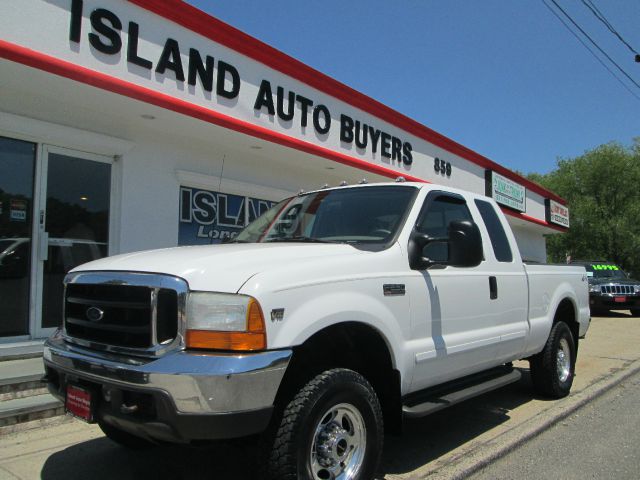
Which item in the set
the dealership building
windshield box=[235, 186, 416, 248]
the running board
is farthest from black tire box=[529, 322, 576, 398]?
the dealership building

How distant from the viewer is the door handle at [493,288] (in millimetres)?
4391

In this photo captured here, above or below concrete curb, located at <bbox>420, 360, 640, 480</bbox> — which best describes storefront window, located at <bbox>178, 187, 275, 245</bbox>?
above

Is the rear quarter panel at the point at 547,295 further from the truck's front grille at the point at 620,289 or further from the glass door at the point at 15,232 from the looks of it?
the truck's front grille at the point at 620,289

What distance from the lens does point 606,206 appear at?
32.2 meters

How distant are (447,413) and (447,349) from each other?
1819 mm

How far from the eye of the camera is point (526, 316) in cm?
500

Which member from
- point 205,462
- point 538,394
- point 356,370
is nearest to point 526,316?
point 538,394

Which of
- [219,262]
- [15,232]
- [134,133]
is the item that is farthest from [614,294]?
[219,262]

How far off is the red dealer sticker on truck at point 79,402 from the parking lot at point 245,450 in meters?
0.76

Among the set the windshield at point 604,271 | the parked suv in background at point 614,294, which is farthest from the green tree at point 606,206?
the parked suv in background at point 614,294

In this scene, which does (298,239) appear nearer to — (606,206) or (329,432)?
(329,432)

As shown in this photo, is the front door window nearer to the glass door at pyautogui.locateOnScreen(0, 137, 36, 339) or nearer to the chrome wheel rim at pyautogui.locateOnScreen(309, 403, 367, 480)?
the glass door at pyautogui.locateOnScreen(0, 137, 36, 339)

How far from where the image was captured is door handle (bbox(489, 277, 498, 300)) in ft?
14.4

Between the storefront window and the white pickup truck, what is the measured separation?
423 cm
